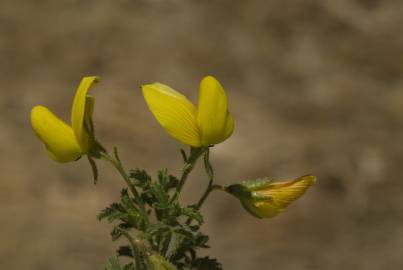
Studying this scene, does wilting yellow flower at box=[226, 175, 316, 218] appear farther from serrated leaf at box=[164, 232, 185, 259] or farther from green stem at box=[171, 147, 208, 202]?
serrated leaf at box=[164, 232, 185, 259]

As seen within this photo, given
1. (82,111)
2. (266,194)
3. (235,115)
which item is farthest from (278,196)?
(235,115)

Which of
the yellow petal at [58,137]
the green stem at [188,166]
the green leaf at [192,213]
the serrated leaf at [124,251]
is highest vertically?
the yellow petal at [58,137]

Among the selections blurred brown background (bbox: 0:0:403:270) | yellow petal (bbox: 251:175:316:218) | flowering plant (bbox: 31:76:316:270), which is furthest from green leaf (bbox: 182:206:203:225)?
blurred brown background (bbox: 0:0:403:270)

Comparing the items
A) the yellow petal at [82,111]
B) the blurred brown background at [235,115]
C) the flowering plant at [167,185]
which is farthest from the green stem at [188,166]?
the blurred brown background at [235,115]

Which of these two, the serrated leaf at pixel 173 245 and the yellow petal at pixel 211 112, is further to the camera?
the yellow petal at pixel 211 112

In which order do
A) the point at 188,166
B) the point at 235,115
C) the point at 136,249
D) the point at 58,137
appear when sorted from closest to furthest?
the point at 136,249, the point at 188,166, the point at 58,137, the point at 235,115

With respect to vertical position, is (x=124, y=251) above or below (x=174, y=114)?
below

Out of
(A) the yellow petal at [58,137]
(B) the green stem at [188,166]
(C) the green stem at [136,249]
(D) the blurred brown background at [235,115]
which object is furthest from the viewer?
(D) the blurred brown background at [235,115]

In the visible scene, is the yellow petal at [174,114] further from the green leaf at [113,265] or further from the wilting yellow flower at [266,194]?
the green leaf at [113,265]

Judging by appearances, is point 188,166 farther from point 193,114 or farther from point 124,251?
point 124,251
